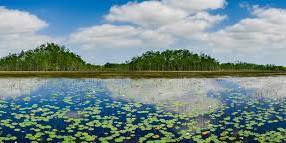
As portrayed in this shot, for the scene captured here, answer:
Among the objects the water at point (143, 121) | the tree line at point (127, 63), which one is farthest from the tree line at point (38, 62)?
the water at point (143, 121)

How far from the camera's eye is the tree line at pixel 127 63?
450ft

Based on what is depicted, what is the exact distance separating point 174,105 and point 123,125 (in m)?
6.88

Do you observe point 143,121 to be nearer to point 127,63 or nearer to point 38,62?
point 38,62

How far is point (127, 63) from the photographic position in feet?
524

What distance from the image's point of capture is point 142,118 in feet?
57.4

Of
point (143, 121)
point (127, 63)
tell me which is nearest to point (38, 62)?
point (127, 63)

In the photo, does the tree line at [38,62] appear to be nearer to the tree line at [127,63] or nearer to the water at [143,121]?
the tree line at [127,63]

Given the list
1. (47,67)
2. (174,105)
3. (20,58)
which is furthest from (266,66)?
(174,105)

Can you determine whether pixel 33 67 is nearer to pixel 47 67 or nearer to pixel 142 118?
pixel 47 67

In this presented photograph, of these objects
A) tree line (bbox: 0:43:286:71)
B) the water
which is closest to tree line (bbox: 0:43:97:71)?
tree line (bbox: 0:43:286:71)

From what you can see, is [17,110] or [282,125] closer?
[282,125]

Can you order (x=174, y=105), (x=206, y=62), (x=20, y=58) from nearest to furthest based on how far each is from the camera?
(x=174, y=105)
(x=20, y=58)
(x=206, y=62)

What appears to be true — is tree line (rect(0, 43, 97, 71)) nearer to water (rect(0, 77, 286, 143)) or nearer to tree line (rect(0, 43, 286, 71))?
tree line (rect(0, 43, 286, 71))

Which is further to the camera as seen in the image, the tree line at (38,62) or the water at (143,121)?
the tree line at (38,62)
